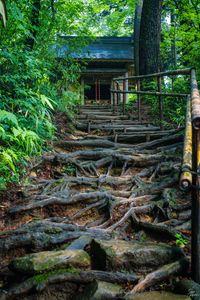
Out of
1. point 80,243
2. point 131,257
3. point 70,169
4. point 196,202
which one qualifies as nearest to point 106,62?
point 70,169

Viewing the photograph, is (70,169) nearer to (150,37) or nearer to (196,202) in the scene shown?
(196,202)

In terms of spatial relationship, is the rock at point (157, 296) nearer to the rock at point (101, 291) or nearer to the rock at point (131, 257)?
the rock at point (101, 291)

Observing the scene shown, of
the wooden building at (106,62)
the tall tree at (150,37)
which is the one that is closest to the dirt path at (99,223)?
the tall tree at (150,37)

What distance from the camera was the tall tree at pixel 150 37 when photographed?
35.1 ft

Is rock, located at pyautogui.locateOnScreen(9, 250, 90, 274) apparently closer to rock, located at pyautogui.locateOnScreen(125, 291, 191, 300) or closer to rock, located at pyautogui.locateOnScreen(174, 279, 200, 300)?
rock, located at pyautogui.locateOnScreen(125, 291, 191, 300)

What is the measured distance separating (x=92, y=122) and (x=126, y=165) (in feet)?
9.61

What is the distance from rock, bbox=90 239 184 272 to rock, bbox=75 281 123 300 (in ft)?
0.62

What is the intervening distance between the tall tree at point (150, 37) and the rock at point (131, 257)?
8833 millimetres

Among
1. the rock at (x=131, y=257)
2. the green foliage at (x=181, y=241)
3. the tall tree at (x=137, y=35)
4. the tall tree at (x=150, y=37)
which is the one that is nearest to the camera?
the rock at (x=131, y=257)

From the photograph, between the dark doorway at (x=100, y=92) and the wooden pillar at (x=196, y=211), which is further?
the dark doorway at (x=100, y=92)

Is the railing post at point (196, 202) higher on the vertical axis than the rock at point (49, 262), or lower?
higher

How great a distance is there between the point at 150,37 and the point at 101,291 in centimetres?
998

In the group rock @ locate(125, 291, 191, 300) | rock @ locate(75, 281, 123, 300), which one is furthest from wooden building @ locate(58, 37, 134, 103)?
rock @ locate(125, 291, 191, 300)

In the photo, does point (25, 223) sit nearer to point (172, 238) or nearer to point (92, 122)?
point (172, 238)
